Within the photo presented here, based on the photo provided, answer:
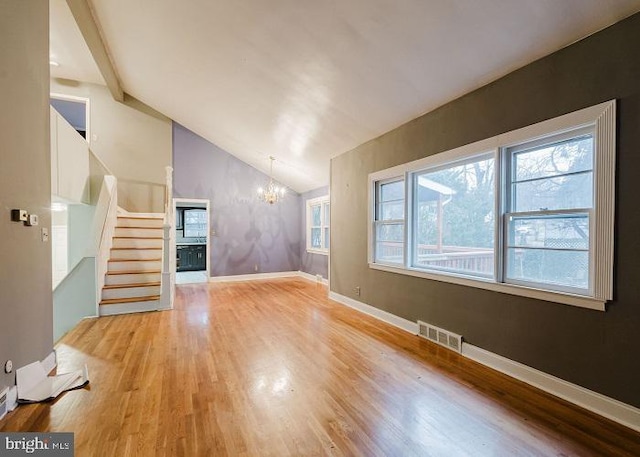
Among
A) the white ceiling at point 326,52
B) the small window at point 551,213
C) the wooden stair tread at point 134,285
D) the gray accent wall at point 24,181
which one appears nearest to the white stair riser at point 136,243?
the wooden stair tread at point 134,285

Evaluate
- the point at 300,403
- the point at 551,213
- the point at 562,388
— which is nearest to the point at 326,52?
the point at 551,213

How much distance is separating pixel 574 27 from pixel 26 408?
15.3 ft

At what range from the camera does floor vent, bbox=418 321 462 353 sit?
3.11 meters

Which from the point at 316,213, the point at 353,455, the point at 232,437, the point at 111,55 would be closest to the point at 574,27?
the point at 353,455

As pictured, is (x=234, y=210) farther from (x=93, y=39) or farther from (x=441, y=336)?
(x=441, y=336)

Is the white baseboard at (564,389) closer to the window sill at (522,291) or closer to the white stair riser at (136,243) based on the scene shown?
the window sill at (522,291)

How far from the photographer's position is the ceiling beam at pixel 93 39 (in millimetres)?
3963

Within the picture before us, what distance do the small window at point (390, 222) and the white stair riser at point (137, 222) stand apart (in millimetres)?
4636

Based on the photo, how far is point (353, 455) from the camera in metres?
1.68

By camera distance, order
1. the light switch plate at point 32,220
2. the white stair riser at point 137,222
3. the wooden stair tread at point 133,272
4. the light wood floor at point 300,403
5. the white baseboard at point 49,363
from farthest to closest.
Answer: the white stair riser at point 137,222 → the wooden stair tread at point 133,272 → the white baseboard at point 49,363 → the light switch plate at point 32,220 → the light wood floor at point 300,403

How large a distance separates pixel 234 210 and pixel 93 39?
408 centimetres

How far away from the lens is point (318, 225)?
7535 mm

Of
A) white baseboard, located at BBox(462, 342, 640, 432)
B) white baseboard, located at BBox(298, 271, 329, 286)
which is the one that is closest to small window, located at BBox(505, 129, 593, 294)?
white baseboard, located at BBox(462, 342, 640, 432)

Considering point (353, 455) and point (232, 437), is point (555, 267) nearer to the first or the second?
point (353, 455)
